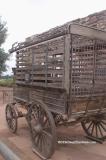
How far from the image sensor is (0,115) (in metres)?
8.63

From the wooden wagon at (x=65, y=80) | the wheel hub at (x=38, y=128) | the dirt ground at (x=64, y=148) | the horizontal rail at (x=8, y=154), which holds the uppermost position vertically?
the wooden wagon at (x=65, y=80)

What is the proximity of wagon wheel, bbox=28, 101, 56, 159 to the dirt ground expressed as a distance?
7.7 inches

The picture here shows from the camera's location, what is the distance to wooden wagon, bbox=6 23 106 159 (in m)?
4.11

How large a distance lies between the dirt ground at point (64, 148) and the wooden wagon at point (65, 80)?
0.30 metres

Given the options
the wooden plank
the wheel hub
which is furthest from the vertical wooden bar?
the wheel hub

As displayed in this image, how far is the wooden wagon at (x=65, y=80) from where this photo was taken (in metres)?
4.11

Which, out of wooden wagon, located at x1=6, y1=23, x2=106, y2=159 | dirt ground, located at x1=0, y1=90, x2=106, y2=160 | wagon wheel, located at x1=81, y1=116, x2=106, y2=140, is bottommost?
dirt ground, located at x1=0, y1=90, x2=106, y2=160

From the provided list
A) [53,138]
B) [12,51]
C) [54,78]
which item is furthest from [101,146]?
[12,51]

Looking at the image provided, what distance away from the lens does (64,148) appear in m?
4.93

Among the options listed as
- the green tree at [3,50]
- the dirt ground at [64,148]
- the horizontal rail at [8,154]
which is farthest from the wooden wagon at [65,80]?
the green tree at [3,50]

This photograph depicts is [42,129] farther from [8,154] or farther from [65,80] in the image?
[8,154]

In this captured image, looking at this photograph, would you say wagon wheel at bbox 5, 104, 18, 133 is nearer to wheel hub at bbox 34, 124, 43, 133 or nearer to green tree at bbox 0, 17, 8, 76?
wheel hub at bbox 34, 124, 43, 133

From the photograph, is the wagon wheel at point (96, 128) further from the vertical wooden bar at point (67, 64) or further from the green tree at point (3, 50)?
the green tree at point (3, 50)

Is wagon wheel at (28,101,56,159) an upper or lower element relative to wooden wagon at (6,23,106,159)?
lower
